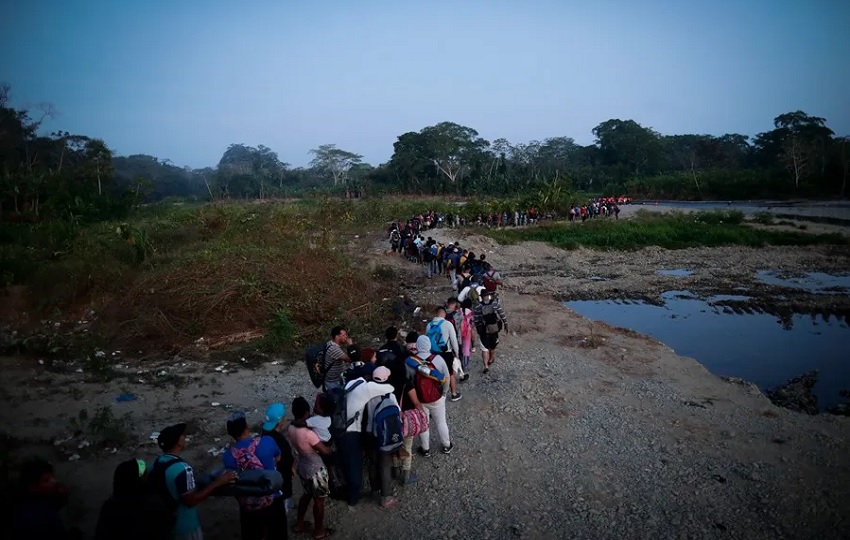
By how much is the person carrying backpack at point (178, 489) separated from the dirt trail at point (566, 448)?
131cm

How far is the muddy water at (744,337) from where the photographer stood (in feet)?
34.0

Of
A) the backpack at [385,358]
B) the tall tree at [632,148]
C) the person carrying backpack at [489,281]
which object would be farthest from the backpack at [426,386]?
the tall tree at [632,148]

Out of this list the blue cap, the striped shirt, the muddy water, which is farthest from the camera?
the muddy water

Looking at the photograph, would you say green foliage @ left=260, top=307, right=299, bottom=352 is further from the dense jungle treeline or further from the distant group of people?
the distant group of people

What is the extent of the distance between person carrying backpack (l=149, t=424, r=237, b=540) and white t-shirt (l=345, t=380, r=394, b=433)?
132cm

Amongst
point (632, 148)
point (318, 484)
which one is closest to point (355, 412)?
point (318, 484)

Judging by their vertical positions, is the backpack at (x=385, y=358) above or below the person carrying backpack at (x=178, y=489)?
above

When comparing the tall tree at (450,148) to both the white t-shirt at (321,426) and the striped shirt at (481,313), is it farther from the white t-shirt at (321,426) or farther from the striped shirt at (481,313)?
the white t-shirt at (321,426)

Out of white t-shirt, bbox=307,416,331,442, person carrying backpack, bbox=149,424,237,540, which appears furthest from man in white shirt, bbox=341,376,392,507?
person carrying backpack, bbox=149,424,237,540

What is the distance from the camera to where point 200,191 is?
7538cm

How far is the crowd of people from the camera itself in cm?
308

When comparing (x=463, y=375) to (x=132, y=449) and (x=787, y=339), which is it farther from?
(x=787, y=339)

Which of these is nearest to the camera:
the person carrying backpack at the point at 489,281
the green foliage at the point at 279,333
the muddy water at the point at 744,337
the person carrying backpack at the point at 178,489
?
the person carrying backpack at the point at 178,489

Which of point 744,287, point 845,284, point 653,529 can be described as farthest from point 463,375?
point 845,284
